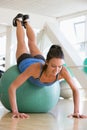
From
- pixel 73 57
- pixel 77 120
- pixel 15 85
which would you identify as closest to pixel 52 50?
pixel 15 85

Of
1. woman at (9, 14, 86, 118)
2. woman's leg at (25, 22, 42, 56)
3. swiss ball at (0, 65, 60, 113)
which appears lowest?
swiss ball at (0, 65, 60, 113)

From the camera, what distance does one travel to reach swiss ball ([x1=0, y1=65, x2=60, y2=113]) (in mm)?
2471

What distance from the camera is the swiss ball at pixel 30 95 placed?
8.11ft

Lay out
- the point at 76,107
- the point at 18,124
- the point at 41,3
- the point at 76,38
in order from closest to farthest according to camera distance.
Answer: the point at 18,124 → the point at 76,107 → the point at 41,3 → the point at 76,38

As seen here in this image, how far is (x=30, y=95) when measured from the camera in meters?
2.47

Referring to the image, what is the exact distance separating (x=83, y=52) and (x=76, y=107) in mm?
5762

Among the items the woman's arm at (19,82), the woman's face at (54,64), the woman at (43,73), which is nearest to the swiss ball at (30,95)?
the woman at (43,73)

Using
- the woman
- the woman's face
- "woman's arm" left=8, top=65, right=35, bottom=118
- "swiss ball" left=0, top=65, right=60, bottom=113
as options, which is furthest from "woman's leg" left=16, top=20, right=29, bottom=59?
the woman's face

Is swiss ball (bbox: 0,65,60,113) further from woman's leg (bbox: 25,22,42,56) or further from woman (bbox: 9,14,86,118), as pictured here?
woman's leg (bbox: 25,22,42,56)

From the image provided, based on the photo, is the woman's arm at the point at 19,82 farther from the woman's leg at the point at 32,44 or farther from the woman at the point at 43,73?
the woman's leg at the point at 32,44

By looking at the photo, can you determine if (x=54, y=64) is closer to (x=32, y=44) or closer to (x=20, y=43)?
(x=20, y=43)

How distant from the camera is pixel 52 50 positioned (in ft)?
7.14

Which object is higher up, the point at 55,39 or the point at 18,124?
the point at 55,39

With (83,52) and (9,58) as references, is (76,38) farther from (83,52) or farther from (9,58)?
(9,58)
